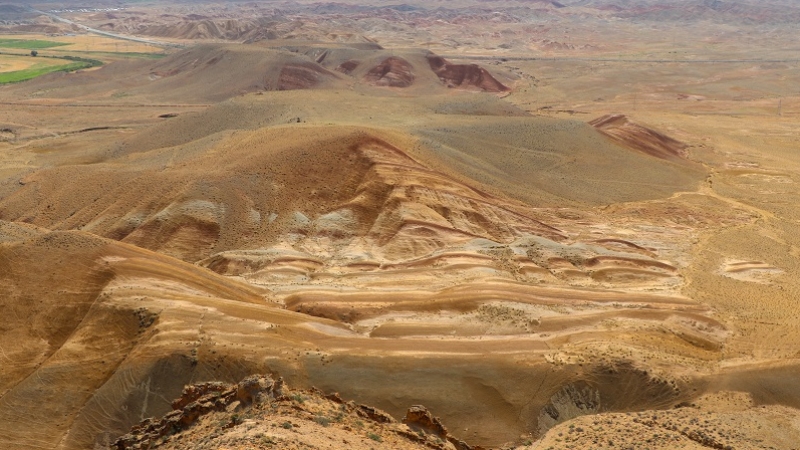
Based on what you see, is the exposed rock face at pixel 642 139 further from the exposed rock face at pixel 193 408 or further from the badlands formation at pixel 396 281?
the exposed rock face at pixel 193 408

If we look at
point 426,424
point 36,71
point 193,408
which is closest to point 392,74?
point 36,71

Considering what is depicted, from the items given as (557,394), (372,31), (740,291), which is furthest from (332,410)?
(372,31)

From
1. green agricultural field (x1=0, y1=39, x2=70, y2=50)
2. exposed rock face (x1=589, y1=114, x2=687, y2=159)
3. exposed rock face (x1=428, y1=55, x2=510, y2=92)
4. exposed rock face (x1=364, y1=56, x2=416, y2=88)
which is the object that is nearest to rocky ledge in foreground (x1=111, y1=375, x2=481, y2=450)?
exposed rock face (x1=589, y1=114, x2=687, y2=159)

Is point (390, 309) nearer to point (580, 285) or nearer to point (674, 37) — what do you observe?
point (580, 285)

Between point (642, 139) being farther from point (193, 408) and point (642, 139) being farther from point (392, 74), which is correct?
point (193, 408)

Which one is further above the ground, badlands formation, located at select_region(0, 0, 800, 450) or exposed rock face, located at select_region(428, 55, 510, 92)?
badlands formation, located at select_region(0, 0, 800, 450)

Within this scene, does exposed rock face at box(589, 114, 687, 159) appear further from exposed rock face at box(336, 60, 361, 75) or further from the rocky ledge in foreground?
the rocky ledge in foreground
